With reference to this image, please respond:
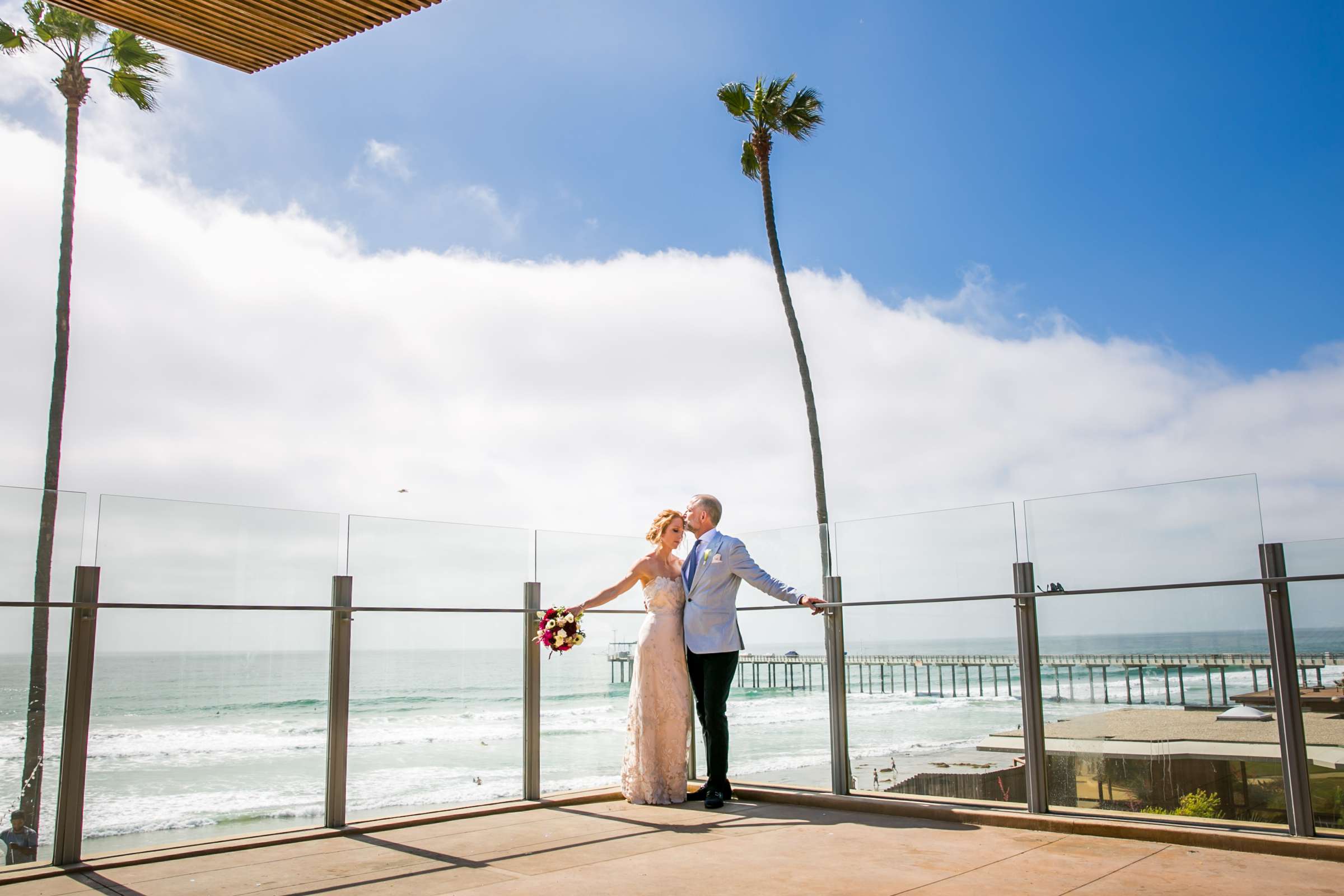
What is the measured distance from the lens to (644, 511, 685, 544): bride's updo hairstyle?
20.4 feet

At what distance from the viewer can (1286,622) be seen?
14.3ft

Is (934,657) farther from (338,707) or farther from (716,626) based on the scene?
(338,707)

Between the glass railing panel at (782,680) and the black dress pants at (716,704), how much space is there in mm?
263

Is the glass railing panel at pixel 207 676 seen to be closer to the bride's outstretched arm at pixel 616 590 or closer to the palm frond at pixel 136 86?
the bride's outstretched arm at pixel 616 590

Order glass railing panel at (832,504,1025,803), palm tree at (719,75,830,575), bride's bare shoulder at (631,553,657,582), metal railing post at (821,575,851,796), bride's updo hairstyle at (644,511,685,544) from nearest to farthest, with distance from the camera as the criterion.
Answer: glass railing panel at (832,504,1025,803)
metal railing post at (821,575,851,796)
bride's bare shoulder at (631,553,657,582)
bride's updo hairstyle at (644,511,685,544)
palm tree at (719,75,830,575)

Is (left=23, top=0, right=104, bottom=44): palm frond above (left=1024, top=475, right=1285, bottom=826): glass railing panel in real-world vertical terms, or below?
above

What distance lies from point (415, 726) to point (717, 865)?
2333 millimetres

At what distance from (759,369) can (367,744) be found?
31097mm

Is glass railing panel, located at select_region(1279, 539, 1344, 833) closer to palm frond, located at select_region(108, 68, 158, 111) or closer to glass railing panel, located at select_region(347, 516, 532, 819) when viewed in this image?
glass railing panel, located at select_region(347, 516, 532, 819)

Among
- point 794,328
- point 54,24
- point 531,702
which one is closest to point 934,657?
point 531,702

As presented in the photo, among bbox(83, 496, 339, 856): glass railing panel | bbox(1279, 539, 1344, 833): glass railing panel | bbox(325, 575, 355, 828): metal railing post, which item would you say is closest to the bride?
bbox(325, 575, 355, 828): metal railing post

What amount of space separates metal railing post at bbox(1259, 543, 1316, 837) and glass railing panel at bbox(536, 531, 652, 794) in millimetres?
3494

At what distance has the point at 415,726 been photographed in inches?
225

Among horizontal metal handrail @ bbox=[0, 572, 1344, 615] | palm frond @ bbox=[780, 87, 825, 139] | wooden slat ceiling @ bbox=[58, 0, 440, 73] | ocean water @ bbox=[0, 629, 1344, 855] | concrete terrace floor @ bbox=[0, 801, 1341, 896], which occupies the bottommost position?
concrete terrace floor @ bbox=[0, 801, 1341, 896]
